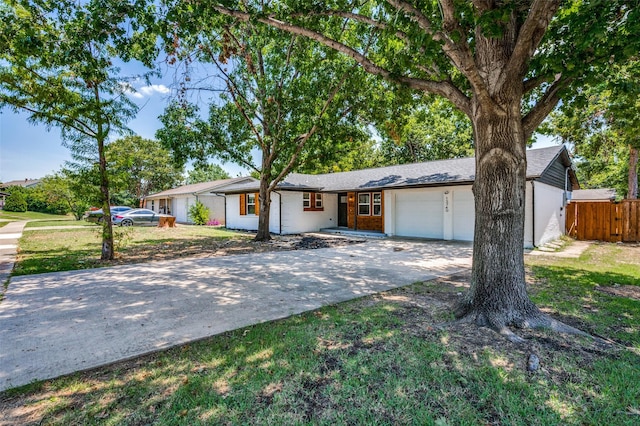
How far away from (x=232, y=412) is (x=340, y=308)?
2.57 m

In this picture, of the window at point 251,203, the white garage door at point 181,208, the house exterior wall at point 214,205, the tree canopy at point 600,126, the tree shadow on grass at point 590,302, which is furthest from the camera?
the white garage door at point 181,208

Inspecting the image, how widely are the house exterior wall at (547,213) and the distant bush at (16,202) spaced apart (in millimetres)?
50383

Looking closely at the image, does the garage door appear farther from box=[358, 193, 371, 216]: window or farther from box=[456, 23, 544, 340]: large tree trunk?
box=[456, 23, 544, 340]: large tree trunk

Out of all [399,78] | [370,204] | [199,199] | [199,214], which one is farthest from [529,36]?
[199,199]

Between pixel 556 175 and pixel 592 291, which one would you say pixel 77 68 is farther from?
pixel 556 175

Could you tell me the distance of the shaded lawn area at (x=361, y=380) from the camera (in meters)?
2.24

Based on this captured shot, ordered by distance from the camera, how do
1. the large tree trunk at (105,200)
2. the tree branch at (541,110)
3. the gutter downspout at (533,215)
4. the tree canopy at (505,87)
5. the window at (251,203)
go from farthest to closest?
the window at (251,203) < the gutter downspout at (533,215) < the large tree trunk at (105,200) < the tree branch at (541,110) < the tree canopy at (505,87)

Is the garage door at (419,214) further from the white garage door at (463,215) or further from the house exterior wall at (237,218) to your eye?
the house exterior wall at (237,218)

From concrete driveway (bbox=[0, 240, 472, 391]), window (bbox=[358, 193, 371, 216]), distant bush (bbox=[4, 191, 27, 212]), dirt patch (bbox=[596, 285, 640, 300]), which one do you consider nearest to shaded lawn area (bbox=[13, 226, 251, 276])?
concrete driveway (bbox=[0, 240, 472, 391])

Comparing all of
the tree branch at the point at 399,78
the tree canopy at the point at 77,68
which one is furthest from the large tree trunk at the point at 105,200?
the tree branch at the point at 399,78

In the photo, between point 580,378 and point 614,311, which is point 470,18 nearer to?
point 580,378

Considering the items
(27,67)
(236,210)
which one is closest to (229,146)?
(27,67)

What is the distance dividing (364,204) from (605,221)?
36.0 ft

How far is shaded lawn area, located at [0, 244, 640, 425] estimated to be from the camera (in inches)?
88.1
